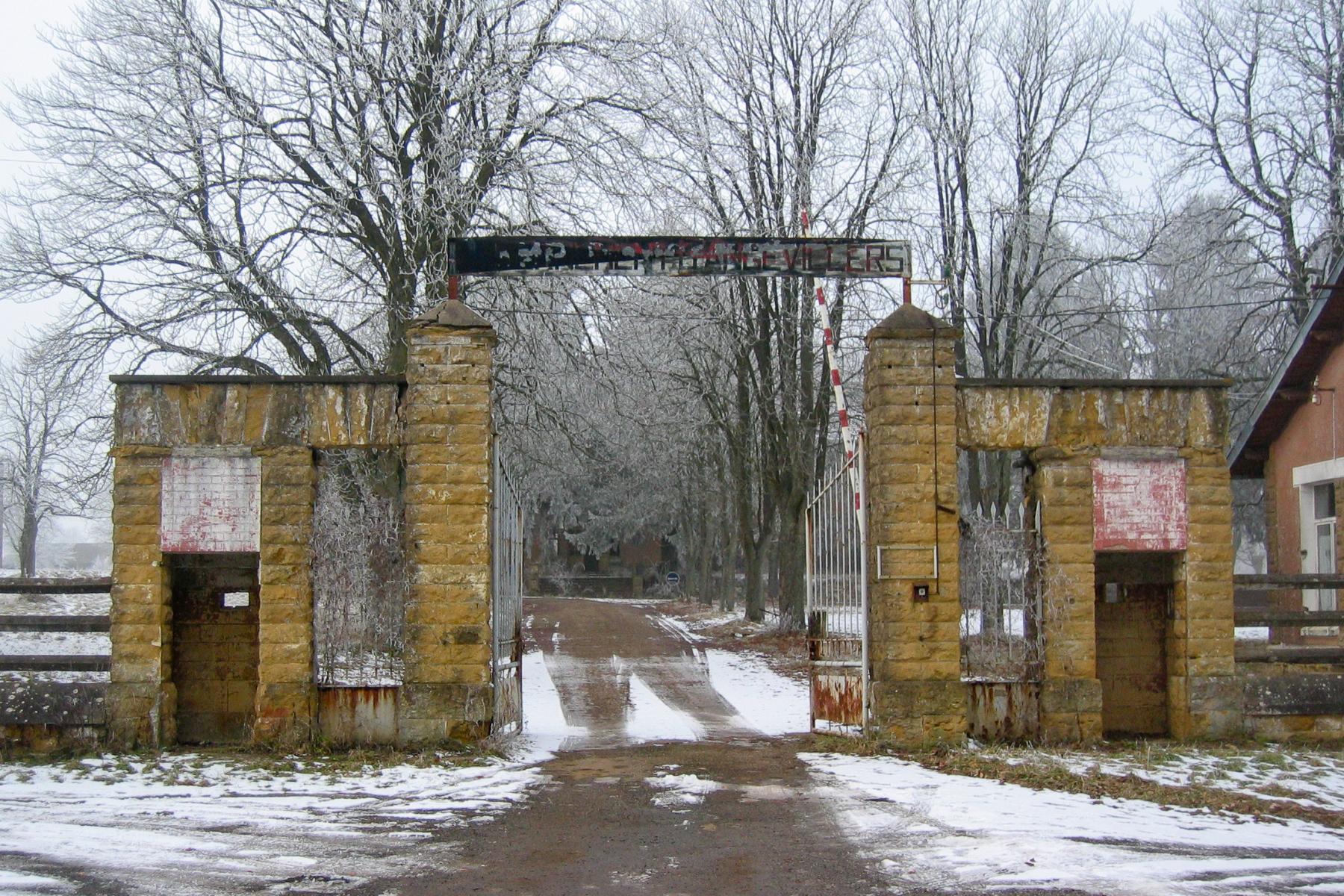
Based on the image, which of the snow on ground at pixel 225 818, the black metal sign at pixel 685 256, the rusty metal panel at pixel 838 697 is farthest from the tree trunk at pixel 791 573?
the snow on ground at pixel 225 818

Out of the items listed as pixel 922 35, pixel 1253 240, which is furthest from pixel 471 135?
pixel 1253 240

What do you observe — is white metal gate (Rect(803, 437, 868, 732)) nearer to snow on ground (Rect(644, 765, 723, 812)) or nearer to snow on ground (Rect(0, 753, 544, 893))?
snow on ground (Rect(644, 765, 723, 812))

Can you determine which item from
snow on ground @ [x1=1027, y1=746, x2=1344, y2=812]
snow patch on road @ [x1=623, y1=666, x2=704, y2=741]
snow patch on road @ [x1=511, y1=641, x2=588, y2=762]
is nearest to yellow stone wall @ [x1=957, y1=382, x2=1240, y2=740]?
snow on ground @ [x1=1027, y1=746, x2=1344, y2=812]

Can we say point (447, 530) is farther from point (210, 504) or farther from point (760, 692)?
point (760, 692)

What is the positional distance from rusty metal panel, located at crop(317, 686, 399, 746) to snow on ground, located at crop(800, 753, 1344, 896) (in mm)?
3914

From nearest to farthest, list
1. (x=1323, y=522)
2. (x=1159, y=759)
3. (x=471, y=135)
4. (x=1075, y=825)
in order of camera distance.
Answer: (x=1075, y=825)
(x=1159, y=759)
(x=471, y=135)
(x=1323, y=522)

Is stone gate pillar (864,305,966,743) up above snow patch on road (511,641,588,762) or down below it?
above

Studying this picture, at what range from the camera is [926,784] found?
899cm

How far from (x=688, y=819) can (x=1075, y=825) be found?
8.04 ft

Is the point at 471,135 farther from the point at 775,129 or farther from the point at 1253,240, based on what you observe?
the point at 1253,240

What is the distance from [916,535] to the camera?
10.6 m

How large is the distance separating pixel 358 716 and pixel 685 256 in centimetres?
513

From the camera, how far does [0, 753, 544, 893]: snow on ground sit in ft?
22.0

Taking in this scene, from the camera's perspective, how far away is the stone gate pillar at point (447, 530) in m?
10.3
